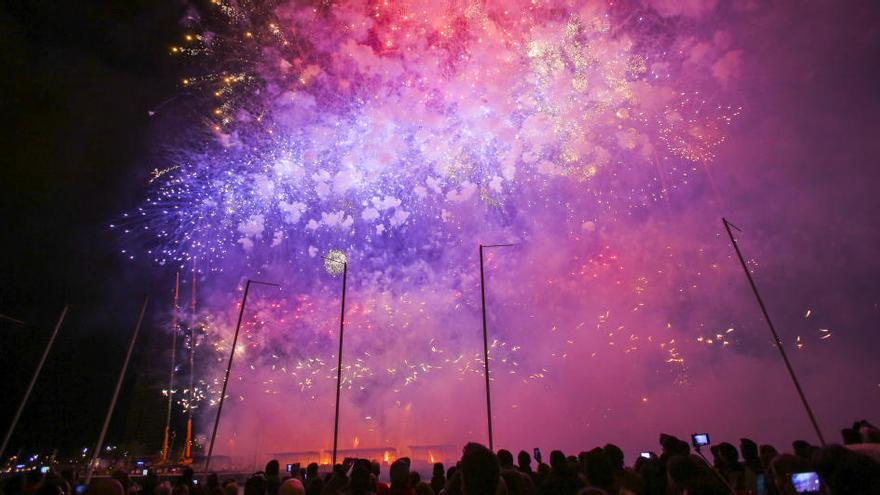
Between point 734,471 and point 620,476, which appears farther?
point 734,471

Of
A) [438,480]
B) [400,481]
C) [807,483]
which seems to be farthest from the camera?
[438,480]

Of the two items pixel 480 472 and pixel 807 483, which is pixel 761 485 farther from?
pixel 480 472

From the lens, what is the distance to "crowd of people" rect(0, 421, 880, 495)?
4137mm

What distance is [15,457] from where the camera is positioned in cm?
3916

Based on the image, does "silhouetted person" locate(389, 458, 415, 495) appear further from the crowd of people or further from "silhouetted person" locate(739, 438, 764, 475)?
"silhouetted person" locate(739, 438, 764, 475)

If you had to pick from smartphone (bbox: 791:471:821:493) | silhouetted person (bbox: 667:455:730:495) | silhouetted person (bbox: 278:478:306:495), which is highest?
silhouetted person (bbox: 667:455:730:495)

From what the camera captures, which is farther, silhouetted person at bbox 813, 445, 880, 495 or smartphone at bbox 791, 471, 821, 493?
smartphone at bbox 791, 471, 821, 493

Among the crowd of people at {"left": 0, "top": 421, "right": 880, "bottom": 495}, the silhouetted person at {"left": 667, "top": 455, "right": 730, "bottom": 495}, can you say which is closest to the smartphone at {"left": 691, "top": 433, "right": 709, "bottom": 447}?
the crowd of people at {"left": 0, "top": 421, "right": 880, "bottom": 495}

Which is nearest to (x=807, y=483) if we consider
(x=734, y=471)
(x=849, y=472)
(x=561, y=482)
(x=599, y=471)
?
(x=849, y=472)

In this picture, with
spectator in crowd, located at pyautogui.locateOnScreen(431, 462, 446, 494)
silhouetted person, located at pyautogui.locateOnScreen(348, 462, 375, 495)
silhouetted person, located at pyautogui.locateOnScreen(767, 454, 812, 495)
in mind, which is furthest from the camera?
spectator in crowd, located at pyautogui.locateOnScreen(431, 462, 446, 494)

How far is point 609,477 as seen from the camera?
712 centimetres

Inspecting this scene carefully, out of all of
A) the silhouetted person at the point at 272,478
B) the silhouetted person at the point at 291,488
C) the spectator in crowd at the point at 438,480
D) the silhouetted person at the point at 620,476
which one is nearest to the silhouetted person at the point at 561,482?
the silhouetted person at the point at 620,476

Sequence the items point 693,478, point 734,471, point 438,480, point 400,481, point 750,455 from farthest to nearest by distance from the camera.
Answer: point 438,480
point 750,455
point 734,471
point 400,481
point 693,478

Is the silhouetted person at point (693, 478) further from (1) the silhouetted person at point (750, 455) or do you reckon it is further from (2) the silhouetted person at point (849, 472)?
(1) the silhouetted person at point (750, 455)
